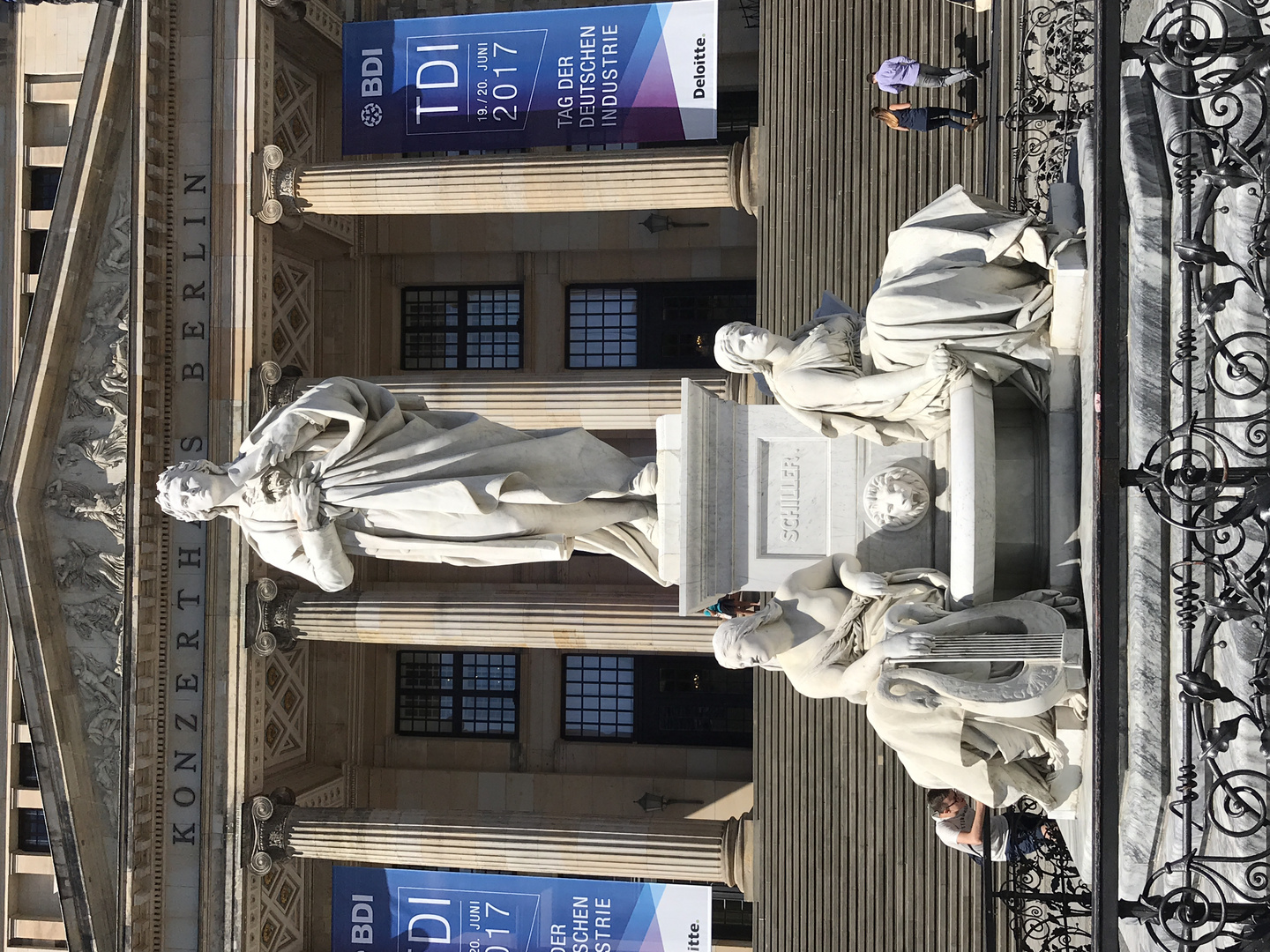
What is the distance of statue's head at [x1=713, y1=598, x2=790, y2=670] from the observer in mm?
8680

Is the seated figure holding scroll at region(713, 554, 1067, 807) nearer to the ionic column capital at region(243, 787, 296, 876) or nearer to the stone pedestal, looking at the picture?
the stone pedestal

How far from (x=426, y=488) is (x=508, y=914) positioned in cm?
909

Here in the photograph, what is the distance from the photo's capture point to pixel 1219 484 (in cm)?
678

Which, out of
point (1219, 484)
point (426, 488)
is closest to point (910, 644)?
point (1219, 484)

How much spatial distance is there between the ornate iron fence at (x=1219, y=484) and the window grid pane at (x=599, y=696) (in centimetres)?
1404

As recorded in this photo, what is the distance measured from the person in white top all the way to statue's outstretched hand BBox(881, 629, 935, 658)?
15.7ft

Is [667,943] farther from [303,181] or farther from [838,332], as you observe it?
[303,181]

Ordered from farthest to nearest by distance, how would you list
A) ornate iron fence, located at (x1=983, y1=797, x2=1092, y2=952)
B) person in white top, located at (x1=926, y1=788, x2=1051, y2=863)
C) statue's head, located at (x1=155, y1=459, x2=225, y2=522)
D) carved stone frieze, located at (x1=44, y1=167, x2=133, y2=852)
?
carved stone frieze, located at (x1=44, y1=167, x2=133, y2=852) → person in white top, located at (x1=926, y1=788, x2=1051, y2=863) → ornate iron fence, located at (x1=983, y1=797, x2=1092, y2=952) → statue's head, located at (x1=155, y1=459, x2=225, y2=522)

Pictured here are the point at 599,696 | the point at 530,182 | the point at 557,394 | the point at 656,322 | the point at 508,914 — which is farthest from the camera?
the point at 599,696

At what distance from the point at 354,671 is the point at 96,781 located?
5.08m

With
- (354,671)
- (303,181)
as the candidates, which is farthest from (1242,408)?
(354,671)

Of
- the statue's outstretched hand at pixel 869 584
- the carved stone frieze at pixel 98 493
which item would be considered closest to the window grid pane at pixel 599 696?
the carved stone frieze at pixel 98 493

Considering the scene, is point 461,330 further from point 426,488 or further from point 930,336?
point 930,336

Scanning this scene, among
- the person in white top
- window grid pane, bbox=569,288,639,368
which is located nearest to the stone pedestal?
the person in white top
